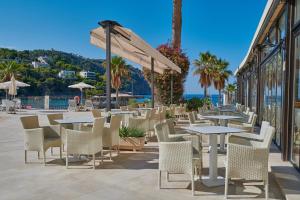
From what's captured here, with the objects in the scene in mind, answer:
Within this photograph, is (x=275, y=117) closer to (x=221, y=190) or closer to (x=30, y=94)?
(x=221, y=190)

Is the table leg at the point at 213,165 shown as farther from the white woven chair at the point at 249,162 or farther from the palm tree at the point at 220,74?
the palm tree at the point at 220,74

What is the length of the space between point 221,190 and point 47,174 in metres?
2.60

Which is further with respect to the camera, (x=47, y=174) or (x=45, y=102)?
(x=45, y=102)

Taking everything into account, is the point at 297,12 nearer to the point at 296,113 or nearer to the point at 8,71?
the point at 296,113

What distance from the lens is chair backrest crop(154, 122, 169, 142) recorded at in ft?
15.4

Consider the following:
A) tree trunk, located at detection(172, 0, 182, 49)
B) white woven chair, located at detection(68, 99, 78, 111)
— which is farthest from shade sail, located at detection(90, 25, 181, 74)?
white woven chair, located at detection(68, 99, 78, 111)

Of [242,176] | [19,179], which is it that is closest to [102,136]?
[19,179]

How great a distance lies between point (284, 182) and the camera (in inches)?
175

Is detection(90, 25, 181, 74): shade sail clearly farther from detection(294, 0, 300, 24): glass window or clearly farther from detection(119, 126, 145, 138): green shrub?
detection(294, 0, 300, 24): glass window

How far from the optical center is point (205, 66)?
35906 millimetres

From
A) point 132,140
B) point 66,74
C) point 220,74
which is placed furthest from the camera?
point 66,74

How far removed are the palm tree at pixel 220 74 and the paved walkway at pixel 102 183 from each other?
31863mm

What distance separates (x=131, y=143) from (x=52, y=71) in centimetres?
4907

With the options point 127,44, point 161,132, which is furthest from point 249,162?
point 127,44
